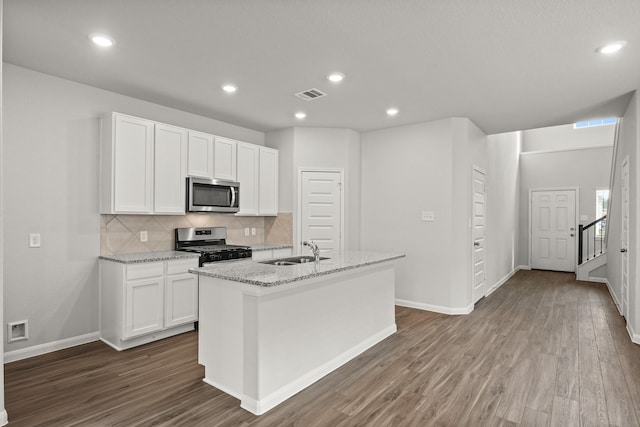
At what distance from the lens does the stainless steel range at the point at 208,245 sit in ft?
13.8

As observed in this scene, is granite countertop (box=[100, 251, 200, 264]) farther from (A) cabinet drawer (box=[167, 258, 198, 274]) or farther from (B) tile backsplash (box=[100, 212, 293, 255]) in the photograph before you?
(B) tile backsplash (box=[100, 212, 293, 255])

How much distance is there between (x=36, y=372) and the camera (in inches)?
120

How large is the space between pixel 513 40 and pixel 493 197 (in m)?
4.43

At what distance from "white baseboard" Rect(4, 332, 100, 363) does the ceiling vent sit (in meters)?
3.34

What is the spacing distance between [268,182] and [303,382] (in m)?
3.26

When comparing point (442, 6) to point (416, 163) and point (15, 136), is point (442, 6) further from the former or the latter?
point (15, 136)

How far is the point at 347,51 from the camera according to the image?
9.62ft

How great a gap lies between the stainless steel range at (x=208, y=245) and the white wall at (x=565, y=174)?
7.52 meters

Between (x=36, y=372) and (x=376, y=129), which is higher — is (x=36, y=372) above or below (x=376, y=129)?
below

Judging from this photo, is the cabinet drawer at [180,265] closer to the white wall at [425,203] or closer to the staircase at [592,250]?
the white wall at [425,203]

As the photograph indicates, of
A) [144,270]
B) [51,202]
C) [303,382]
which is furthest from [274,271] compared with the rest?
[51,202]

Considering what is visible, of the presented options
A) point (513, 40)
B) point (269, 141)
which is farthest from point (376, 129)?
point (513, 40)

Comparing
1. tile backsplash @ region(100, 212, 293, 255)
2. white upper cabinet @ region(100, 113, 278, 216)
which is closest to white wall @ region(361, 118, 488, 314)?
tile backsplash @ region(100, 212, 293, 255)

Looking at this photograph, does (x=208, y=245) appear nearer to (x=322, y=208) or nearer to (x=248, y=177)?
(x=248, y=177)
